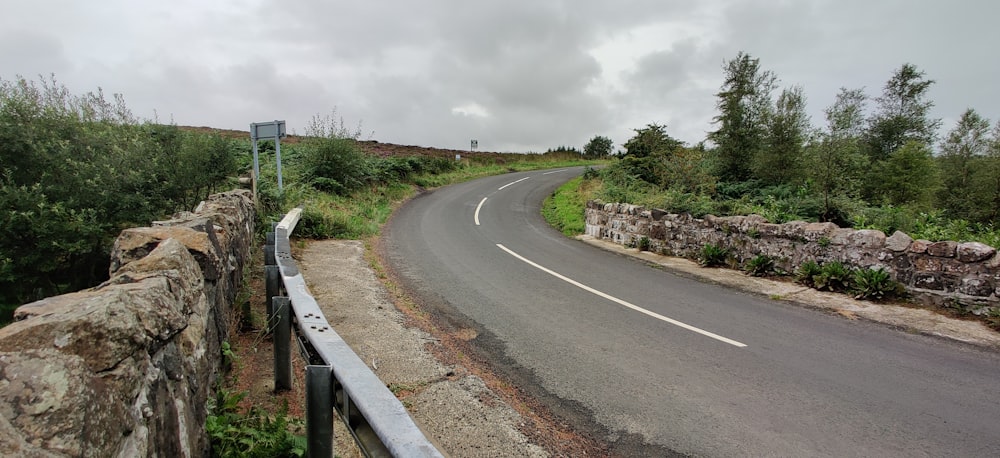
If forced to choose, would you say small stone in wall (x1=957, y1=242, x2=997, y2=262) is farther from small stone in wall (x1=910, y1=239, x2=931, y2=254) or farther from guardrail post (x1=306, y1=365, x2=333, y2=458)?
guardrail post (x1=306, y1=365, x2=333, y2=458)

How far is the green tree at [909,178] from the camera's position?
14867 mm

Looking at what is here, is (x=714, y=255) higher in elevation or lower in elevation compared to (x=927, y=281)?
lower

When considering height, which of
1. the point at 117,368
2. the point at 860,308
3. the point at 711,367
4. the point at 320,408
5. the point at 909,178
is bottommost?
the point at 711,367

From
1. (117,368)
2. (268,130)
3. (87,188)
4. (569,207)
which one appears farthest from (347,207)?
(117,368)

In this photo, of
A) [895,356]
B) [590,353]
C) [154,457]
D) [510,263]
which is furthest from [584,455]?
[510,263]

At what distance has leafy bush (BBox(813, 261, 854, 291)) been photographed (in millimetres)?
8531

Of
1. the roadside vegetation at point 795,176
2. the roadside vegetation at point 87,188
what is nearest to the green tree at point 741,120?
the roadside vegetation at point 795,176

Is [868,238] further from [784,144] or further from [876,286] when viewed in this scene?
[784,144]

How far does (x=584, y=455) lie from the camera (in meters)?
3.82

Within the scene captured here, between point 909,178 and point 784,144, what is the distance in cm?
402

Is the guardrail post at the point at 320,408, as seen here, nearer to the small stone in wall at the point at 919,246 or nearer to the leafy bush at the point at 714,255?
the small stone in wall at the point at 919,246

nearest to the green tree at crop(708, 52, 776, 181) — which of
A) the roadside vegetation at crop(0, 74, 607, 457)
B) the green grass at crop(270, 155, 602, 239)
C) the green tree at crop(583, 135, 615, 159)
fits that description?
the green grass at crop(270, 155, 602, 239)

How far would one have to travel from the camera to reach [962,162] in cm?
2348

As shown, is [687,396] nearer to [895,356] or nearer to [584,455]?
[584,455]
